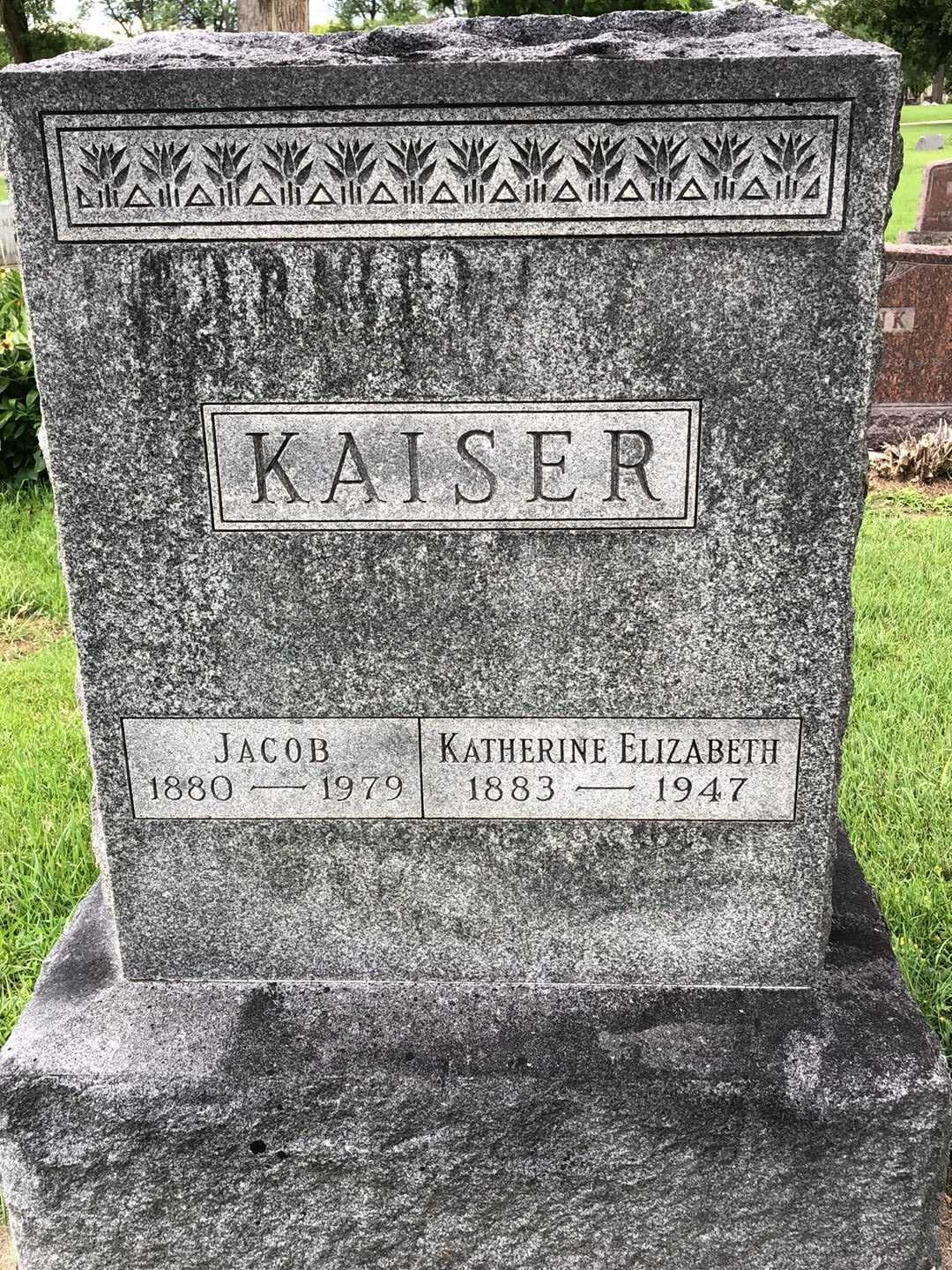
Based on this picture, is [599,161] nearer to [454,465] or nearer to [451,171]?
[451,171]

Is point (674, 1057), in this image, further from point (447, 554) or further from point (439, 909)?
point (447, 554)

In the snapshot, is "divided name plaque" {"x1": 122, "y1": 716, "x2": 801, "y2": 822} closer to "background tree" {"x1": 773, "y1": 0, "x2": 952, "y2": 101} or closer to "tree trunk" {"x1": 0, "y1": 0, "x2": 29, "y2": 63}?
"tree trunk" {"x1": 0, "y1": 0, "x2": 29, "y2": 63}

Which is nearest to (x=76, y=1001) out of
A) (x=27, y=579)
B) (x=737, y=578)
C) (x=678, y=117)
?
(x=737, y=578)

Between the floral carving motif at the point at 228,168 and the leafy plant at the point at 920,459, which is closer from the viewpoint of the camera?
the floral carving motif at the point at 228,168

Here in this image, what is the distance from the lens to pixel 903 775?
3326 millimetres

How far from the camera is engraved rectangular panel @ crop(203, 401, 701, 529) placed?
179cm

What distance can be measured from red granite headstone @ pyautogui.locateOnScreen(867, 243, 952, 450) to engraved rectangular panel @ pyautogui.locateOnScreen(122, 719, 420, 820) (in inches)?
216

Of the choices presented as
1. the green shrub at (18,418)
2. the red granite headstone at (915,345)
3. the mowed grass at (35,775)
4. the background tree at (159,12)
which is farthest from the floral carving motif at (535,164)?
the background tree at (159,12)

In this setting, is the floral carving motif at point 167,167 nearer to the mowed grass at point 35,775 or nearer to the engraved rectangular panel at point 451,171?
the engraved rectangular panel at point 451,171

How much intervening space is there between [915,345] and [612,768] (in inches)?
226

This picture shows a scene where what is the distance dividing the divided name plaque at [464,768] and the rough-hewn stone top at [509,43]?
1.00 meters

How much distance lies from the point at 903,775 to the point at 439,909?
179 cm

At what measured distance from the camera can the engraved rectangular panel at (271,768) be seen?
198 centimetres

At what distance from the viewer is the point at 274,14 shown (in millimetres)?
6652
